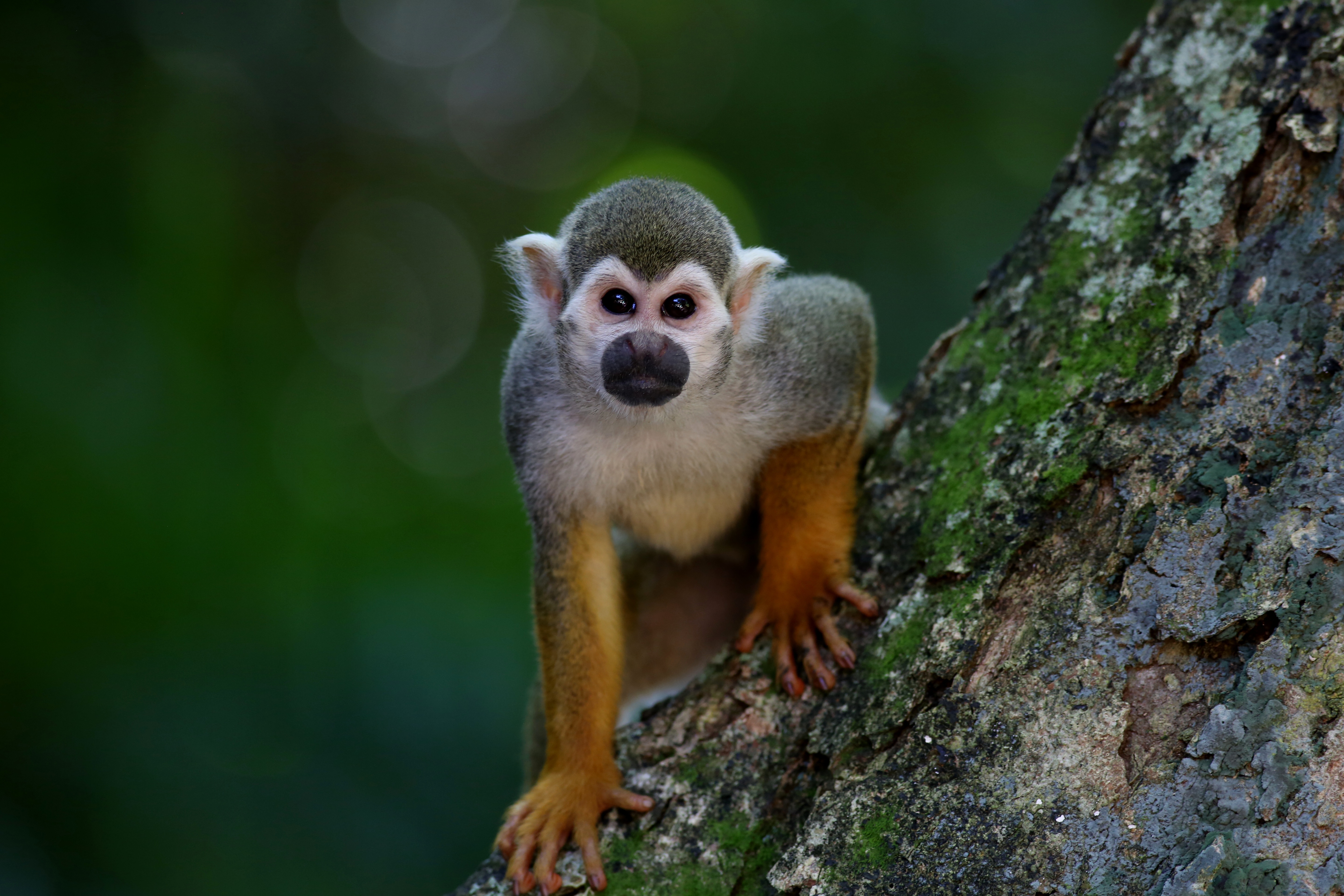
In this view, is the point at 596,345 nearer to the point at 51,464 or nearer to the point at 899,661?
the point at 899,661

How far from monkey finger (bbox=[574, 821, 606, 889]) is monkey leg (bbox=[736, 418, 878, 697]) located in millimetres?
513

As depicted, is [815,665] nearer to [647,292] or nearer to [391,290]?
[647,292]

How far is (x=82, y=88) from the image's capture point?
11.9 feet

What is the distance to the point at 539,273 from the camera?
2.45m

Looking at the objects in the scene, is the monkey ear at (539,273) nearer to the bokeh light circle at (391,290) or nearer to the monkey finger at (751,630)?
the monkey finger at (751,630)

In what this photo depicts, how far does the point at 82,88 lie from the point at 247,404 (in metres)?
1.38

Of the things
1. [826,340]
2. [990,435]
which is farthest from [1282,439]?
[826,340]

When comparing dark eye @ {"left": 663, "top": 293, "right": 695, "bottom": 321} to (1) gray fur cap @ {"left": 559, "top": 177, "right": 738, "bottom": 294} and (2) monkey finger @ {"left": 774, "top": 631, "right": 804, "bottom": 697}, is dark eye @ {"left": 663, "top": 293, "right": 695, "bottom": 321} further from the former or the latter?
(2) monkey finger @ {"left": 774, "top": 631, "right": 804, "bottom": 697}

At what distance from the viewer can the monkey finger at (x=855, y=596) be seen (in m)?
2.02

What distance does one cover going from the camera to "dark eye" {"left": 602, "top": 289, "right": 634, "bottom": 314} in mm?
2240

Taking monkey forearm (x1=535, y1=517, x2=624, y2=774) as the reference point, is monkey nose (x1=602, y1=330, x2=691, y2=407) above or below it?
above

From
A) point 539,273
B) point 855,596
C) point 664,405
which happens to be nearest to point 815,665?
point 855,596

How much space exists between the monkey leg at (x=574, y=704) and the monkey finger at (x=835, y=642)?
0.50 m

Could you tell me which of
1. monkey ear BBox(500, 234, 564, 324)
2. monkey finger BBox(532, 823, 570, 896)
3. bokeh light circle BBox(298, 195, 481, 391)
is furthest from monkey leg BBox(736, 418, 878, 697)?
bokeh light circle BBox(298, 195, 481, 391)
